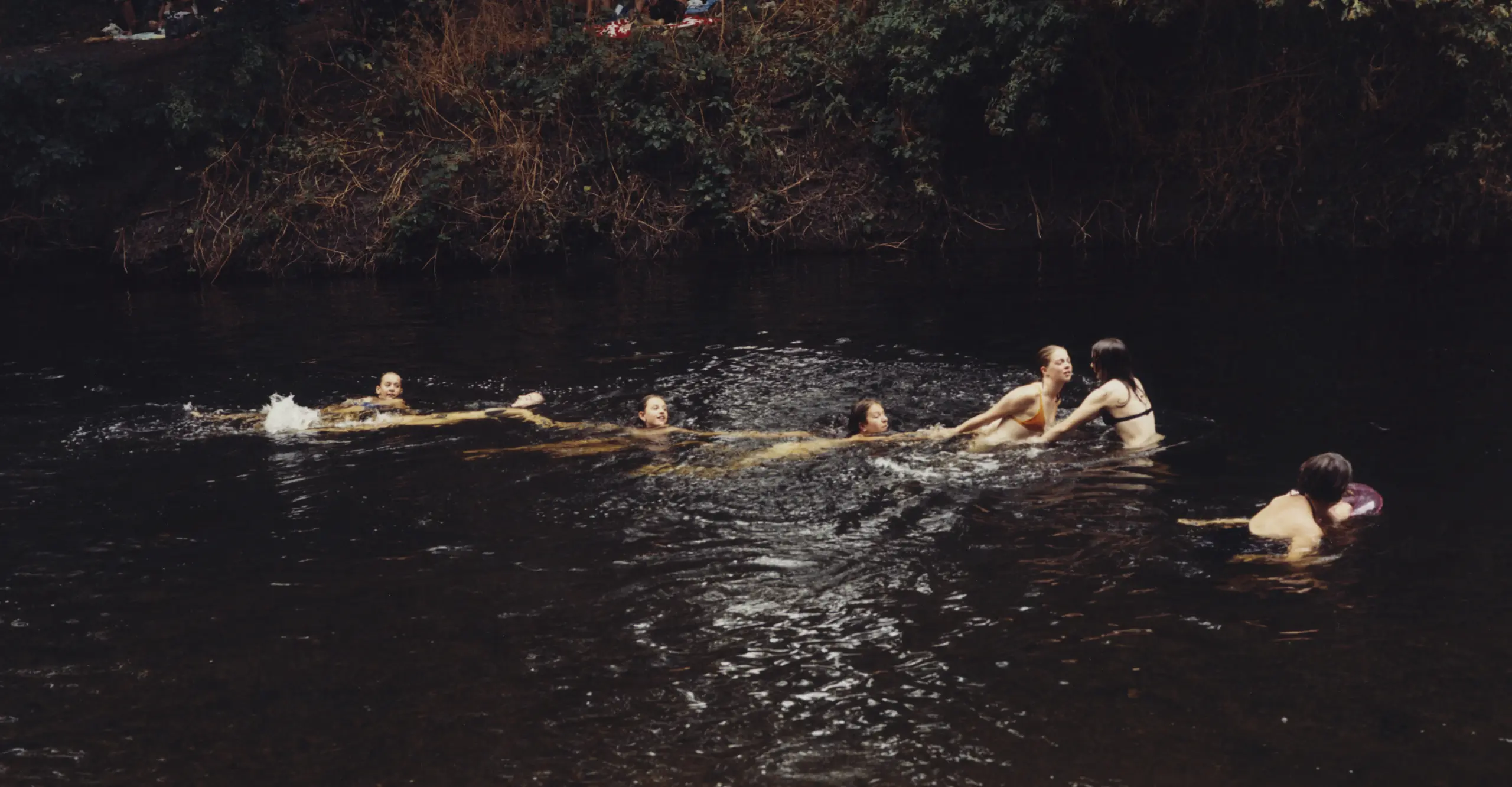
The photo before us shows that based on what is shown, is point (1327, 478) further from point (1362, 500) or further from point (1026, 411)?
point (1026, 411)

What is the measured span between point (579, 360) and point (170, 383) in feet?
15.3

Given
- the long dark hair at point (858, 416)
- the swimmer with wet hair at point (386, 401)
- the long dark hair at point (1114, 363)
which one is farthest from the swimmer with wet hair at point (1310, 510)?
the swimmer with wet hair at point (386, 401)

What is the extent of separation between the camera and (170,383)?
15547mm

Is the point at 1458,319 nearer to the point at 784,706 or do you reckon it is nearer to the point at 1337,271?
the point at 1337,271

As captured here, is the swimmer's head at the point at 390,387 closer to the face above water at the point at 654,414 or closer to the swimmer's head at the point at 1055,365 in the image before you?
the face above water at the point at 654,414

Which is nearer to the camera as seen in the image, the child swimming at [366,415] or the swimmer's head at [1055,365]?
the swimmer's head at [1055,365]

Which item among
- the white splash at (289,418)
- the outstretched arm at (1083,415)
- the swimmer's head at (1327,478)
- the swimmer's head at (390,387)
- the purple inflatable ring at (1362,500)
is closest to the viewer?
the swimmer's head at (1327,478)

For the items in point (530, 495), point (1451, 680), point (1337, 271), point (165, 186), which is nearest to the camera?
point (1451, 680)

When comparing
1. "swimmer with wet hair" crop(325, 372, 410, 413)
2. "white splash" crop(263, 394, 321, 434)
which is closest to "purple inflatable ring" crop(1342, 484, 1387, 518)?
"swimmer with wet hair" crop(325, 372, 410, 413)

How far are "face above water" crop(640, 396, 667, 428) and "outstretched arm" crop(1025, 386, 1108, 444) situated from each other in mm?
3310

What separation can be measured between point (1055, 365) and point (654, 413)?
357 centimetres

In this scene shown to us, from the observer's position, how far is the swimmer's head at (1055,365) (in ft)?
38.3

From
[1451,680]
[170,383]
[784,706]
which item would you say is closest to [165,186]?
[170,383]

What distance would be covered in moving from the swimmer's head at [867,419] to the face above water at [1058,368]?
4.79ft
